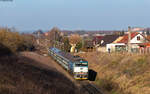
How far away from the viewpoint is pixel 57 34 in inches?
3920

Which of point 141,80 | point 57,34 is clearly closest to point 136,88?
point 141,80

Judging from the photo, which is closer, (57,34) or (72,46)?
(72,46)

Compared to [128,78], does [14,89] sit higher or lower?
higher

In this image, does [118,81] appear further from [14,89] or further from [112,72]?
[14,89]

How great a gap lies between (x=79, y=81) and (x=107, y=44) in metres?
39.4

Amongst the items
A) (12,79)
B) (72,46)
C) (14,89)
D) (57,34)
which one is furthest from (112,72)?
(57,34)

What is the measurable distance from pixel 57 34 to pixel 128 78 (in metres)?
74.9

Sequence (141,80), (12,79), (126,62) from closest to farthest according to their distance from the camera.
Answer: (12,79) → (141,80) → (126,62)

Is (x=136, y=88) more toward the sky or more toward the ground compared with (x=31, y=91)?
more toward the ground

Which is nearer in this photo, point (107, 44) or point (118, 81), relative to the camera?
point (118, 81)

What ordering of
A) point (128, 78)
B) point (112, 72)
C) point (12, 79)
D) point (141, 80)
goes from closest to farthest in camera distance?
point (12, 79) → point (141, 80) → point (128, 78) → point (112, 72)

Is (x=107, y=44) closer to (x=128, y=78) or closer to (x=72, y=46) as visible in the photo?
(x=72, y=46)

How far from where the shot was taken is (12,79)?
1973cm

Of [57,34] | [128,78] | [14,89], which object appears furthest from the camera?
[57,34]
